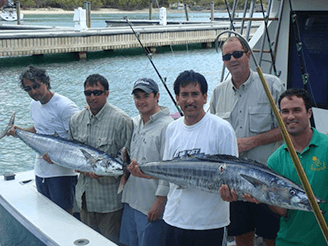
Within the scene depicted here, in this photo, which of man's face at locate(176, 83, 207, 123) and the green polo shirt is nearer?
the green polo shirt

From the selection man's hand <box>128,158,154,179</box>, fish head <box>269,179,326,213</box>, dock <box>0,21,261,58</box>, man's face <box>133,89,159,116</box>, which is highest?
man's face <box>133,89,159,116</box>

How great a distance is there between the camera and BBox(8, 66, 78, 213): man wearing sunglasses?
3.55 meters

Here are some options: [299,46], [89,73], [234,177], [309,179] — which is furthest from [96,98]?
[89,73]

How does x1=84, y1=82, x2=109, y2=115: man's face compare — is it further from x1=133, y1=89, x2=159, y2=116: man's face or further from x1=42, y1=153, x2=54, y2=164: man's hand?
x1=42, y1=153, x2=54, y2=164: man's hand

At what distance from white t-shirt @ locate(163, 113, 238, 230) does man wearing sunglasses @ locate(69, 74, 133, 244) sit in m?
0.77

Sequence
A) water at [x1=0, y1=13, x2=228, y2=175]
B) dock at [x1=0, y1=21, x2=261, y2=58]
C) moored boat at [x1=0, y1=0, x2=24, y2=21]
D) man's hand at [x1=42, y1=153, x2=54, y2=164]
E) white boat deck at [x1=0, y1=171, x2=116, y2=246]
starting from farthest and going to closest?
moored boat at [x1=0, y1=0, x2=24, y2=21] < dock at [x1=0, y1=21, x2=261, y2=58] < water at [x1=0, y1=13, x2=228, y2=175] < man's hand at [x1=42, y1=153, x2=54, y2=164] < white boat deck at [x1=0, y1=171, x2=116, y2=246]

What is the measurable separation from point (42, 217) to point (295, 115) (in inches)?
78.6

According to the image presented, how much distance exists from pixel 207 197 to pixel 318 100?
2.37m

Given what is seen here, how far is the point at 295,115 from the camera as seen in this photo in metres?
2.18

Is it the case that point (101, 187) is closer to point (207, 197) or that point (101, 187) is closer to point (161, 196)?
point (161, 196)

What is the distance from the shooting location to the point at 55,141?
11.0ft

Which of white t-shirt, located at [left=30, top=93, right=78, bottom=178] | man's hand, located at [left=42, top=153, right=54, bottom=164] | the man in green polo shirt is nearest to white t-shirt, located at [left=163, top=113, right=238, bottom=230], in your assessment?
the man in green polo shirt

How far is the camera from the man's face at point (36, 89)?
353cm

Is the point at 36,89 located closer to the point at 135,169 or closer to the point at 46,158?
the point at 46,158
